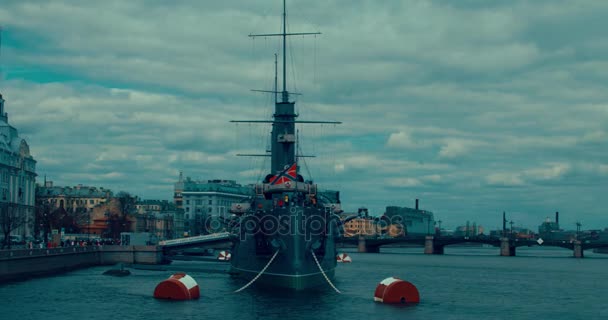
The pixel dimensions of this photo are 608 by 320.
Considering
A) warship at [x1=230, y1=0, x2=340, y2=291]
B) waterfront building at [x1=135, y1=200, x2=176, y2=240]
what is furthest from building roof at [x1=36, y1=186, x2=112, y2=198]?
warship at [x1=230, y1=0, x2=340, y2=291]

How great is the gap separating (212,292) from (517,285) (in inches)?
1184

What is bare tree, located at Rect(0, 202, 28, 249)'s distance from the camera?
91.7 metres

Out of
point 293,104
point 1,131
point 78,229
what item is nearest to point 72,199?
point 78,229

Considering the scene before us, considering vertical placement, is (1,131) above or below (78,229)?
above

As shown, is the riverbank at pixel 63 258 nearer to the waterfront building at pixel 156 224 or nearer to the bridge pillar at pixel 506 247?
the waterfront building at pixel 156 224

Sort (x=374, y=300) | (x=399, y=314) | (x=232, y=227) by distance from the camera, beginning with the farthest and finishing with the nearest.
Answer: (x=232, y=227), (x=374, y=300), (x=399, y=314)

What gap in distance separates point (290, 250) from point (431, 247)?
420 ft

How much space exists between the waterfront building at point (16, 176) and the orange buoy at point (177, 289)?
5932 cm

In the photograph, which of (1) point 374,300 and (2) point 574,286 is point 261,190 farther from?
(2) point 574,286

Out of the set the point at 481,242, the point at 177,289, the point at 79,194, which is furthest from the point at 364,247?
the point at 177,289

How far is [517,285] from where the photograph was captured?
73312 millimetres

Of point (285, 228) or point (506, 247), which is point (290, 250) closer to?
point (285, 228)

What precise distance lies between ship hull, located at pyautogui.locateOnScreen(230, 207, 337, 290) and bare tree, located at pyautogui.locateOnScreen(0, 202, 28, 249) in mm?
39714

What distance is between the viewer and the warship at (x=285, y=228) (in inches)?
2203
